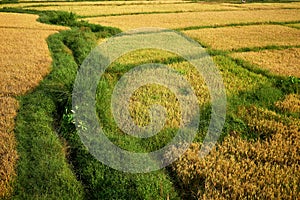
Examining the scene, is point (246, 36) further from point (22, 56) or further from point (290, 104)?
point (22, 56)

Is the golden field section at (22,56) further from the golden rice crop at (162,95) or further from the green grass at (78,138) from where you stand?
the golden rice crop at (162,95)

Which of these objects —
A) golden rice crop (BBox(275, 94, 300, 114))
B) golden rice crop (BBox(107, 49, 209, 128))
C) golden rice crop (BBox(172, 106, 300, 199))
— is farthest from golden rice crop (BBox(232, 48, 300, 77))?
golden rice crop (BBox(172, 106, 300, 199))

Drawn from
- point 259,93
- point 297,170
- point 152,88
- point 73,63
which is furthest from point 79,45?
point 297,170

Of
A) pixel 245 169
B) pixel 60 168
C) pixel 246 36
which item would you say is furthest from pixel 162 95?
pixel 246 36

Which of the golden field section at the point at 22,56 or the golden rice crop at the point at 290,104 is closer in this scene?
the golden rice crop at the point at 290,104

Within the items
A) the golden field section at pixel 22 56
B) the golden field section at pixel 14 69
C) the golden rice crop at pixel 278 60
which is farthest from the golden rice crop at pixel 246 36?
the golden field section at pixel 14 69

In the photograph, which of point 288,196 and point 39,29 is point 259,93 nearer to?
point 288,196
